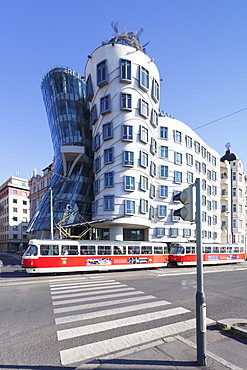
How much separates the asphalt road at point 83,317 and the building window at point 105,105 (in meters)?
27.0

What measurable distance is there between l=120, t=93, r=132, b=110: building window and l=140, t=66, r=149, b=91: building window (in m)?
2.83

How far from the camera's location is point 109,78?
115 feet

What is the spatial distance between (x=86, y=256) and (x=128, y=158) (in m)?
16.2

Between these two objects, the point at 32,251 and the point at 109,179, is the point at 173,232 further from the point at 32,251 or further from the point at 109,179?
the point at 32,251

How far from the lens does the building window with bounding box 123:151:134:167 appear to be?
110ft

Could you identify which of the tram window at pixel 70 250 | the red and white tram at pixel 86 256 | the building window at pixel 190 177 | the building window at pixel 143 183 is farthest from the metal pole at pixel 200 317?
the building window at pixel 190 177

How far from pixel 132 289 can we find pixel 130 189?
2134 cm

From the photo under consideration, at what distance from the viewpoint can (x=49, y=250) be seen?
19.7 meters

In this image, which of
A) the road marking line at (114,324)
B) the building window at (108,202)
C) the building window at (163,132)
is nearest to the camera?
the road marking line at (114,324)

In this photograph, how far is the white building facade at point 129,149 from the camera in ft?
111

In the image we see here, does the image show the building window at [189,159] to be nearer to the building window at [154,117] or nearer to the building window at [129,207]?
the building window at [154,117]

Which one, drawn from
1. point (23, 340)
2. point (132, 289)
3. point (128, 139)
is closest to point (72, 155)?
point (128, 139)

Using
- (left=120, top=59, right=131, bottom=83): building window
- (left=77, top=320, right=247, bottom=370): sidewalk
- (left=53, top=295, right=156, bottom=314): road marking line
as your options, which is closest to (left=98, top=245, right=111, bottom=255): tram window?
(left=53, top=295, right=156, bottom=314): road marking line

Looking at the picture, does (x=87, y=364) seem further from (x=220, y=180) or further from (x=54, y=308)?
(x=220, y=180)
